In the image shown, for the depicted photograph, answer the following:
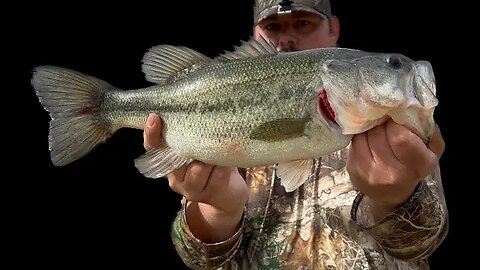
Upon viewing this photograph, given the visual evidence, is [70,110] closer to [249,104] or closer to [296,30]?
[249,104]

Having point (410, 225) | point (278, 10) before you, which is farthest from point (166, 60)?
point (410, 225)

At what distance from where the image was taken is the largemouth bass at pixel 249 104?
1614 millimetres

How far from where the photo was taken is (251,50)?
1870mm

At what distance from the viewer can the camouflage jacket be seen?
6.40ft

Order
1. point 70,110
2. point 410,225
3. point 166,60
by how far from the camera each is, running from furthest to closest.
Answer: point 70,110 < point 166,60 < point 410,225

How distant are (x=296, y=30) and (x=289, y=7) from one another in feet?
0.36

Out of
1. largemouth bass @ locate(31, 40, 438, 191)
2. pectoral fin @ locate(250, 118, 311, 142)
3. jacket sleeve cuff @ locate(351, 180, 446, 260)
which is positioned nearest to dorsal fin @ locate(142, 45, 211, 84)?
largemouth bass @ locate(31, 40, 438, 191)

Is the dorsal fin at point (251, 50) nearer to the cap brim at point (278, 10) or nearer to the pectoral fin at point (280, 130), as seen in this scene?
the pectoral fin at point (280, 130)

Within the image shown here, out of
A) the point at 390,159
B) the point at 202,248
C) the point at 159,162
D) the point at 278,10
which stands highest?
the point at 278,10

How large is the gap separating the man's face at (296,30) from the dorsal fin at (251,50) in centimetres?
65

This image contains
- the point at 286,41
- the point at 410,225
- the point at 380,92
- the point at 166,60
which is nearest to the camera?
the point at 380,92

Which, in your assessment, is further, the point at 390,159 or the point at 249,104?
the point at 249,104

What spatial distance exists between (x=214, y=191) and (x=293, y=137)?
376 mm

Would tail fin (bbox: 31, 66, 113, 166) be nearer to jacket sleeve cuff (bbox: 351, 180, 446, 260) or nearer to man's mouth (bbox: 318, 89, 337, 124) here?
man's mouth (bbox: 318, 89, 337, 124)
